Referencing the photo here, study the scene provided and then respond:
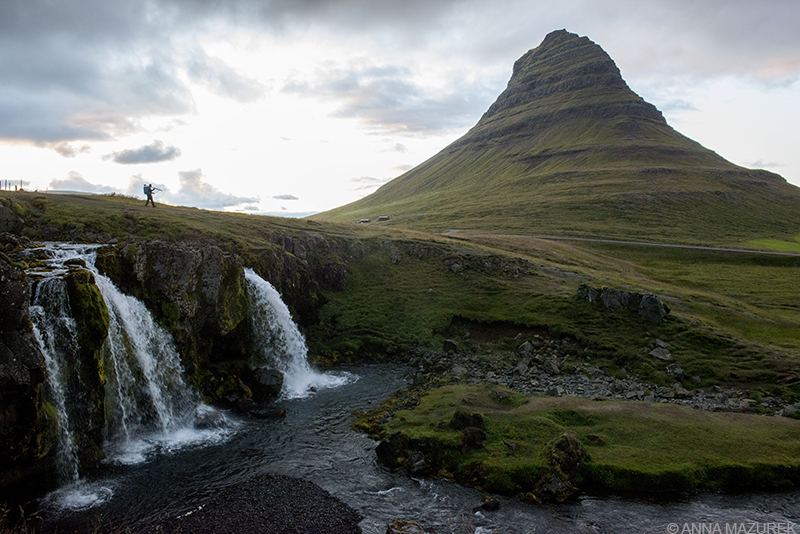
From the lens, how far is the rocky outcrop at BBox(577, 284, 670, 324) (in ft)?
136

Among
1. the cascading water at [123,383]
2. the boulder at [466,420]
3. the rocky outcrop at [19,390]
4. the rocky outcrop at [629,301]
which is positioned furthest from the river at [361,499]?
the rocky outcrop at [629,301]

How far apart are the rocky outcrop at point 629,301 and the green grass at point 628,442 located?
1526 cm

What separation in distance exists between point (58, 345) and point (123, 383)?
4.75 metres

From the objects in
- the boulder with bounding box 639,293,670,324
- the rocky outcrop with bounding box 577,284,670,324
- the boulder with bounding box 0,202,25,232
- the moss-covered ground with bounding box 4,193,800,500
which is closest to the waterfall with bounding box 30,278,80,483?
the moss-covered ground with bounding box 4,193,800,500

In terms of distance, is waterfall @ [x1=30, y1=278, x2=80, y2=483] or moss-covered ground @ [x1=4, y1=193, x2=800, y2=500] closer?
waterfall @ [x1=30, y1=278, x2=80, y2=483]

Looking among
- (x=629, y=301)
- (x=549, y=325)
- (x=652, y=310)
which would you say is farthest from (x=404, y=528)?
(x=629, y=301)

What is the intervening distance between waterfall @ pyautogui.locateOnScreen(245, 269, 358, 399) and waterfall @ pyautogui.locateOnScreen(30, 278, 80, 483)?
15.0 meters

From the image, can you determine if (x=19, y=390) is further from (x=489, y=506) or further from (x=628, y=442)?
(x=628, y=442)

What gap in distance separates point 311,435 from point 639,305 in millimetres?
32002

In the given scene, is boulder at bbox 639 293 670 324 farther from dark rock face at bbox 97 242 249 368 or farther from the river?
dark rock face at bbox 97 242 249 368

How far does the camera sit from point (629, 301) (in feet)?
142

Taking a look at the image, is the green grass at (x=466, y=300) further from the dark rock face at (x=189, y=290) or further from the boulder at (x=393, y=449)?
the boulder at (x=393, y=449)

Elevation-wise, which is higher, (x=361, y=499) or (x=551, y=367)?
(x=551, y=367)

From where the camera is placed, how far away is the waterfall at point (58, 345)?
2206cm
